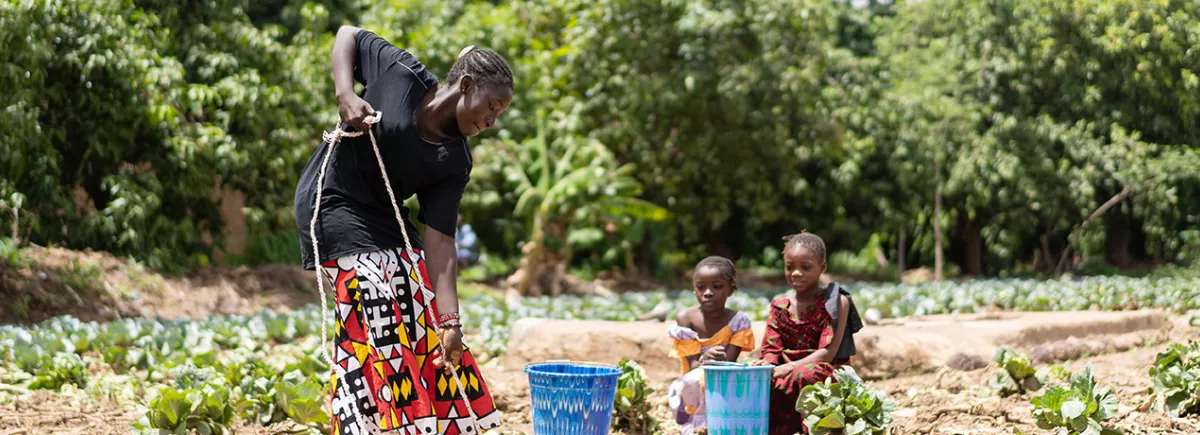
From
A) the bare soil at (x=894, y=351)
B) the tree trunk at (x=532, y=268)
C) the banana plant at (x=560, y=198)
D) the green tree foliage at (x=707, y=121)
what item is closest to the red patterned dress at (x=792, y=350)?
the bare soil at (x=894, y=351)

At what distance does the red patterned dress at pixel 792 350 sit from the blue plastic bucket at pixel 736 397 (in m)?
0.28

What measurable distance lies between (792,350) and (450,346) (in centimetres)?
152

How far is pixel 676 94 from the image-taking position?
12922 millimetres

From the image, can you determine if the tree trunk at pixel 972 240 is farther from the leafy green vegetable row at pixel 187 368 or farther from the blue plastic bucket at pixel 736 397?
the blue plastic bucket at pixel 736 397

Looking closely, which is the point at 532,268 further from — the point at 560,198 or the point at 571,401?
the point at 571,401

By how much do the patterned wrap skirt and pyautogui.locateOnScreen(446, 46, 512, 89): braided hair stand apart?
0.52 meters

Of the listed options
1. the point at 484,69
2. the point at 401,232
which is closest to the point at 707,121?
the point at 401,232

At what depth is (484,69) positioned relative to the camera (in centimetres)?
283

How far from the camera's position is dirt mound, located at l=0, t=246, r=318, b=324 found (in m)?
8.20

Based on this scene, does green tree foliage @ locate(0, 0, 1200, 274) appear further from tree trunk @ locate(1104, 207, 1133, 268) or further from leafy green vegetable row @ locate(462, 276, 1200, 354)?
leafy green vegetable row @ locate(462, 276, 1200, 354)

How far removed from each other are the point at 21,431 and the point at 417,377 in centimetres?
177

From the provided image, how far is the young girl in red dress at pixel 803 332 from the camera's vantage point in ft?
12.6

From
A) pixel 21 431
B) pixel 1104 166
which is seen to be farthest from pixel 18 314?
pixel 1104 166

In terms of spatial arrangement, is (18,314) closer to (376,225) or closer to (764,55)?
(376,225)
